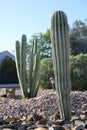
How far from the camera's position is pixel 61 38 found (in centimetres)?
662

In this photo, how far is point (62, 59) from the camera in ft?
21.5

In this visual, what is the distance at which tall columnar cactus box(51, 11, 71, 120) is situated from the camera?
21.5 feet

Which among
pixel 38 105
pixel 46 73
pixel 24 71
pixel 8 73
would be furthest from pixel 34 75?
pixel 8 73

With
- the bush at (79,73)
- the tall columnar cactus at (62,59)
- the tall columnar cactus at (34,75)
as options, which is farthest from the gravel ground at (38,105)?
the bush at (79,73)

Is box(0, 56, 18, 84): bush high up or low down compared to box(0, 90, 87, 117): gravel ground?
up

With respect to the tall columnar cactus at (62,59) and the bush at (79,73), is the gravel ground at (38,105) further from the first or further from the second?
the bush at (79,73)

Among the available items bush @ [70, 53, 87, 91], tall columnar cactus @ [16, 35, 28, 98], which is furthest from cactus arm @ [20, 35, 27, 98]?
bush @ [70, 53, 87, 91]

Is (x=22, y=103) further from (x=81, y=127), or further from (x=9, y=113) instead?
(x=81, y=127)

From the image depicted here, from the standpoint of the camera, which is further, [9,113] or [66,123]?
[9,113]

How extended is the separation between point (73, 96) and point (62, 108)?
4220 mm

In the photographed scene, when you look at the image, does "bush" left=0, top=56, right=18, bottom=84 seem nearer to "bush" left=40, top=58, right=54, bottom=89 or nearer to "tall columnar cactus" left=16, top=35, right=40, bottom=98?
"bush" left=40, top=58, right=54, bottom=89

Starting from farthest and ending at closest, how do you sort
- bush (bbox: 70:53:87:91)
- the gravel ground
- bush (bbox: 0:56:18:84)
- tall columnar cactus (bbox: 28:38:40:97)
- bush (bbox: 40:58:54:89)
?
bush (bbox: 0:56:18:84), bush (bbox: 40:58:54:89), bush (bbox: 70:53:87:91), tall columnar cactus (bbox: 28:38:40:97), the gravel ground

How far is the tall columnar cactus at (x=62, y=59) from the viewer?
258 inches

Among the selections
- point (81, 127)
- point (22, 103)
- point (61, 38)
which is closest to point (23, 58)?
point (22, 103)
